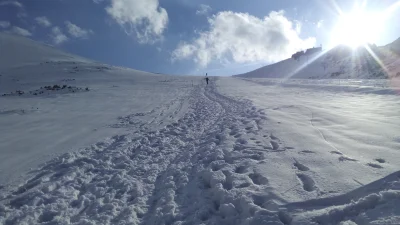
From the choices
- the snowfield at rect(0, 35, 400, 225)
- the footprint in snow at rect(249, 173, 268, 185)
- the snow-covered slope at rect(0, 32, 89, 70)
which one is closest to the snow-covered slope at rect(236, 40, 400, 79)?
the snowfield at rect(0, 35, 400, 225)

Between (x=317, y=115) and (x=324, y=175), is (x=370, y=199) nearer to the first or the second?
(x=324, y=175)

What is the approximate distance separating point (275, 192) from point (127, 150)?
5030 millimetres

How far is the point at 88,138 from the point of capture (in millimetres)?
9344

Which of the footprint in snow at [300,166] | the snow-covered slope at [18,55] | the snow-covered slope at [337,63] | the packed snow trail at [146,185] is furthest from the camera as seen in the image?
the snow-covered slope at [337,63]

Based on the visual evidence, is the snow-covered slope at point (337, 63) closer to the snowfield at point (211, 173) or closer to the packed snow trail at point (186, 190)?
the snowfield at point (211, 173)

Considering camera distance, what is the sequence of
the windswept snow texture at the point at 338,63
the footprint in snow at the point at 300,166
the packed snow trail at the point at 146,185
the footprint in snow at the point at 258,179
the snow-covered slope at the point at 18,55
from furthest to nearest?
the windswept snow texture at the point at 338,63 → the snow-covered slope at the point at 18,55 → the footprint in snow at the point at 300,166 → the footprint in snow at the point at 258,179 → the packed snow trail at the point at 146,185

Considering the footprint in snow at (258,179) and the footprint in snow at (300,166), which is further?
the footprint in snow at (300,166)

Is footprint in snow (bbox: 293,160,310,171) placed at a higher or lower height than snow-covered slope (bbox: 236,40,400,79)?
lower

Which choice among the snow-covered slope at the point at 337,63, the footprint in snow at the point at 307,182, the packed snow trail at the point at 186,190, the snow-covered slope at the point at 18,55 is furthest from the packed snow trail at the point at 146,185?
the snow-covered slope at the point at 337,63

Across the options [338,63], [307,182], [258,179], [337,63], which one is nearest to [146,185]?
[258,179]

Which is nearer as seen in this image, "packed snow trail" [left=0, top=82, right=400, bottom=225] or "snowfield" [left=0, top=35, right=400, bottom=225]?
"packed snow trail" [left=0, top=82, right=400, bottom=225]

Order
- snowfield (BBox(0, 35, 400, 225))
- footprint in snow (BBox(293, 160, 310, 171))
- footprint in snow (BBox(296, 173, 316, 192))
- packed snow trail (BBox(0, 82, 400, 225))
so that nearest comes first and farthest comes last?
1. packed snow trail (BBox(0, 82, 400, 225))
2. snowfield (BBox(0, 35, 400, 225))
3. footprint in snow (BBox(296, 173, 316, 192))
4. footprint in snow (BBox(293, 160, 310, 171))

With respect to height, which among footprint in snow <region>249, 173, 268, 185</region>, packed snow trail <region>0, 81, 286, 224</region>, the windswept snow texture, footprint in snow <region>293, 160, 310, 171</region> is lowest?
packed snow trail <region>0, 81, 286, 224</region>

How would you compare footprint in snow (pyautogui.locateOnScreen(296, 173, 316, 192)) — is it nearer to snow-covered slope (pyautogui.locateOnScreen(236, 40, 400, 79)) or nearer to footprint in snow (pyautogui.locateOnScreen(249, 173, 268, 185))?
footprint in snow (pyautogui.locateOnScreen(249, 173, 268, 185))
